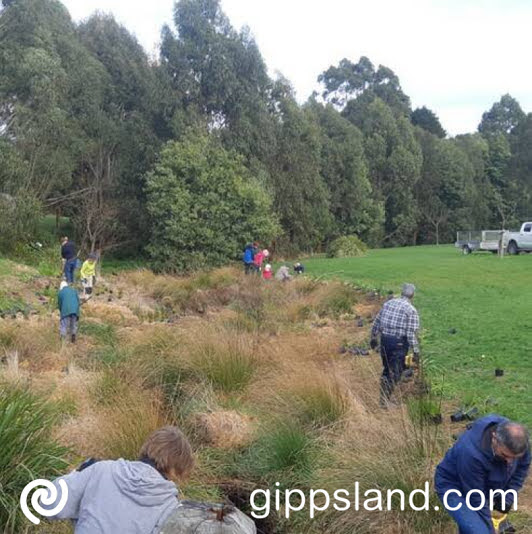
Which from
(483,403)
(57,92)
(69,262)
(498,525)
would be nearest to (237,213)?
(57,92)

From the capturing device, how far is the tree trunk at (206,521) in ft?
12.8

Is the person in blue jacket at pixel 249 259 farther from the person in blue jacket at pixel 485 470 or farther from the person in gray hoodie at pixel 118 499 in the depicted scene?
the person in gray hoodie at pixel 118 499

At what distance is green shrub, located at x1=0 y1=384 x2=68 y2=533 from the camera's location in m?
4.97

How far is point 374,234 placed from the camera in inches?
2095

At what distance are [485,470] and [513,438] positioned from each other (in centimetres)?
39

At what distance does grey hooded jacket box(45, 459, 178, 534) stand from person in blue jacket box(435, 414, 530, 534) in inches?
79.4

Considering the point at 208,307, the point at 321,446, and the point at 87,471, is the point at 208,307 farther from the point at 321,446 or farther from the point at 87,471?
the point at 87,471

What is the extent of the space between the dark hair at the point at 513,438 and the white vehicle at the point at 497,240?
2996cm

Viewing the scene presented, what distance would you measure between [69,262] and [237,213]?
15313mm

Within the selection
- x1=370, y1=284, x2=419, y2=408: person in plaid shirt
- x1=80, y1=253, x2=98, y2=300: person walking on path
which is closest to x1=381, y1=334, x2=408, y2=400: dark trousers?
x1=370, y1=284, x2=419, y2=408: person in plaid shirt

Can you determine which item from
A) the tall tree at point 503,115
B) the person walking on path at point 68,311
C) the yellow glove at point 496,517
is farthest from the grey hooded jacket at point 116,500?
the tall tree at point 503,115

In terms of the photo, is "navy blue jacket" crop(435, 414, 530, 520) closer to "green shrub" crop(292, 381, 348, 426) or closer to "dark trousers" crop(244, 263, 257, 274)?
"green shrub" crop(292, 381, 348, 426)

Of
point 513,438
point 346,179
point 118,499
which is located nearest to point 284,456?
point 513,438

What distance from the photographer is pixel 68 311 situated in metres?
12.6
